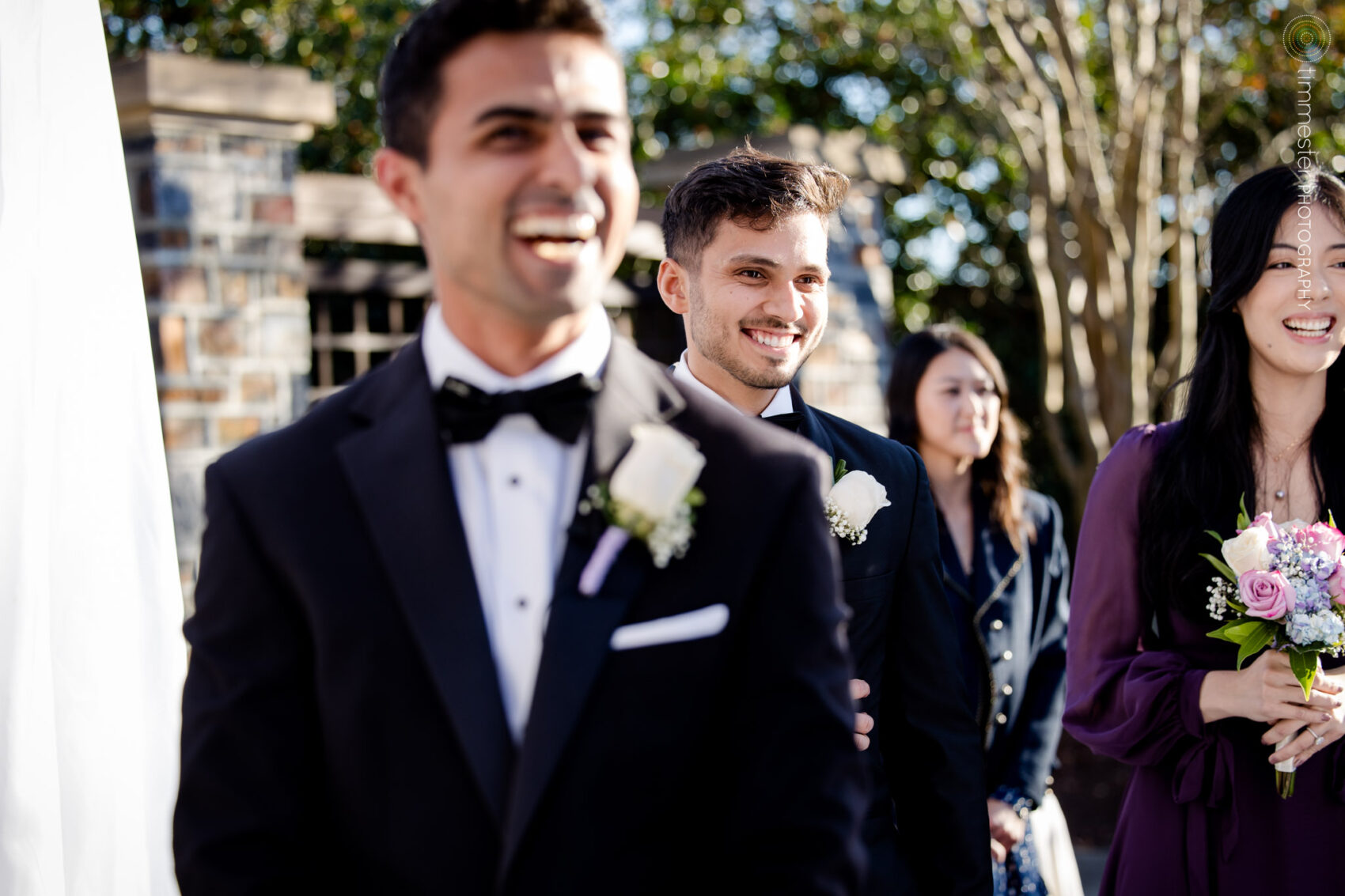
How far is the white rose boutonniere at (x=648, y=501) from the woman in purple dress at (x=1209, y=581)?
1519mm

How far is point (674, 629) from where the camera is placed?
4.76 feet

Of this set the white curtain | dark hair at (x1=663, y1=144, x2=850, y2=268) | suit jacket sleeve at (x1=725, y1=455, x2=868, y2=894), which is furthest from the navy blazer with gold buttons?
the white curtain

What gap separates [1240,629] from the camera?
8.02ft

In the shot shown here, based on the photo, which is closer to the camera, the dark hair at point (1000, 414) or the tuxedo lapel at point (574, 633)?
the tuxedo lapel at point (574, 633)

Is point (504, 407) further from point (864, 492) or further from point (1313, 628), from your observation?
point (1313, 628)

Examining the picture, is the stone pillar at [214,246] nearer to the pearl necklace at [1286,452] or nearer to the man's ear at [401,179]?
the man's ear at [401,179]

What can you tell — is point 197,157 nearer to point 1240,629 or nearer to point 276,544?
point 276,544

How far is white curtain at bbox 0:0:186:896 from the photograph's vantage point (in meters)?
2.27

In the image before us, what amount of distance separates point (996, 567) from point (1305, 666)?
1.33 m

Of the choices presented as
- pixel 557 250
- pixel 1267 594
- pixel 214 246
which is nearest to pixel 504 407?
pixel 557 250

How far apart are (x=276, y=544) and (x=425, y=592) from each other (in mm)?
192

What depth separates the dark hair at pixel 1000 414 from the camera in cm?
394

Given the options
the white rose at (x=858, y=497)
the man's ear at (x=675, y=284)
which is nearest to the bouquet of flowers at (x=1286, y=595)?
the white rose at (x=858, y=497)

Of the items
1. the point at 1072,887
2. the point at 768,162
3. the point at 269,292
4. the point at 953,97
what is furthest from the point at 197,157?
the point at 953,97
